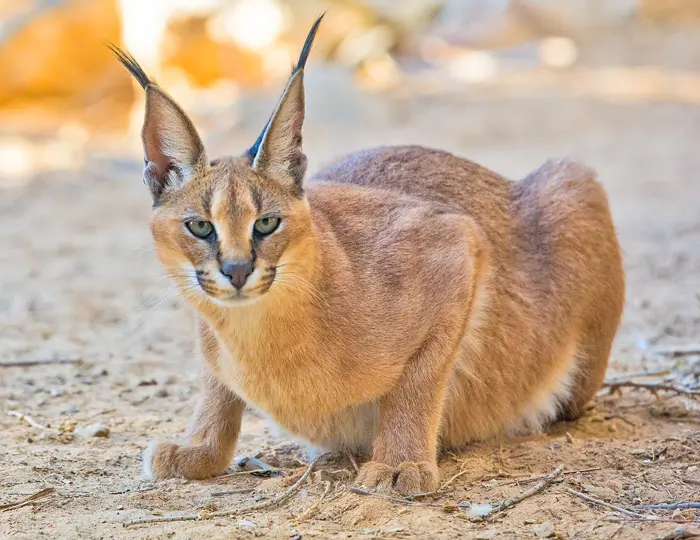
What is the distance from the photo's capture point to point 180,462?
161 inches

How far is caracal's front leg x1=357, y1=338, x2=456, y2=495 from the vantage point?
3.88 m

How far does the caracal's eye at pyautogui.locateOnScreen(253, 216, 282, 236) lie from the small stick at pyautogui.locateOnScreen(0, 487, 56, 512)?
1254 millimetres

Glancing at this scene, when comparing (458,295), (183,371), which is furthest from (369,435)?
(183,371)

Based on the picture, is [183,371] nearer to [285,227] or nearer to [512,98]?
[285,227]

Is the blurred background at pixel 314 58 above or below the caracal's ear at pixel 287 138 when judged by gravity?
above

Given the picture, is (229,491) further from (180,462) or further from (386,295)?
(386,295)

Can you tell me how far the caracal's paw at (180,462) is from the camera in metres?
4.07

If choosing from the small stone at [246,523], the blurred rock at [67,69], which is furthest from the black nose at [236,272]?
the blurred rock at [67,69]

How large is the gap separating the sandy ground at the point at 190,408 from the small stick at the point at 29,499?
0.02 meters

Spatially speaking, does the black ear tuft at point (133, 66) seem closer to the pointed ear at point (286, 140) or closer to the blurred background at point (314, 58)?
the pointed ear at point (286, 140)

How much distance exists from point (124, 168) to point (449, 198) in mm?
8208

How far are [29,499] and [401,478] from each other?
137cm

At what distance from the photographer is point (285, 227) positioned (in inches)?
142

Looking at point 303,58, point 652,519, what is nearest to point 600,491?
point 652,519
